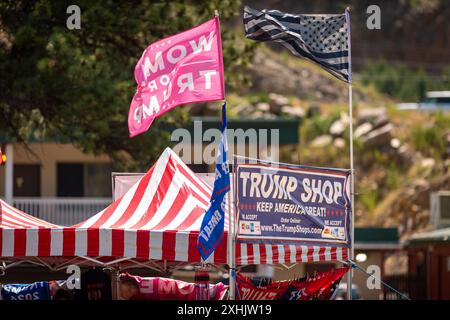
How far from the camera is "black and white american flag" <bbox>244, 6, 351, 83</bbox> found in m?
17.9

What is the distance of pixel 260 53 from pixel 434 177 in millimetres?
→ 22512

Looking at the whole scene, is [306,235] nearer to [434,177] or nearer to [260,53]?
[434,177]

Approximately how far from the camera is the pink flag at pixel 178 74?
16828mm

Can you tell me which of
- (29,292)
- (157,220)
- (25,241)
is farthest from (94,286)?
(157,220)

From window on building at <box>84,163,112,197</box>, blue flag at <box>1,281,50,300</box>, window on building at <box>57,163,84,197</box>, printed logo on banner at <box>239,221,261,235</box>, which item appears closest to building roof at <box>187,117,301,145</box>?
window on building at <box>84,163,112,197</box>

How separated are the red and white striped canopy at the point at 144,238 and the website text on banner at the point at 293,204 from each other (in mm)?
184

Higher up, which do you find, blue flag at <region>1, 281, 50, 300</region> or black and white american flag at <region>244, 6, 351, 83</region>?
black and white american flag at <region>244, 6, 351, 83</region>

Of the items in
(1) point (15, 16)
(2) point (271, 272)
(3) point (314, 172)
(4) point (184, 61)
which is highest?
(1) point (15, 16)

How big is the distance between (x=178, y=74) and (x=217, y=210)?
2.22 m

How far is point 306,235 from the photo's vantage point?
55.2 ft

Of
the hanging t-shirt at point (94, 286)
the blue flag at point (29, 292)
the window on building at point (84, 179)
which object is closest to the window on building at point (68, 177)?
the window on building at point (84, 179)

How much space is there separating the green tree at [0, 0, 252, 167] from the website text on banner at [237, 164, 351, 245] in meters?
12.3

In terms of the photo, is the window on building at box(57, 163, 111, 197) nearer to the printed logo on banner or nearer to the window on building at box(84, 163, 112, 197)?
the window on building at box(84, 163, 112, 197)
